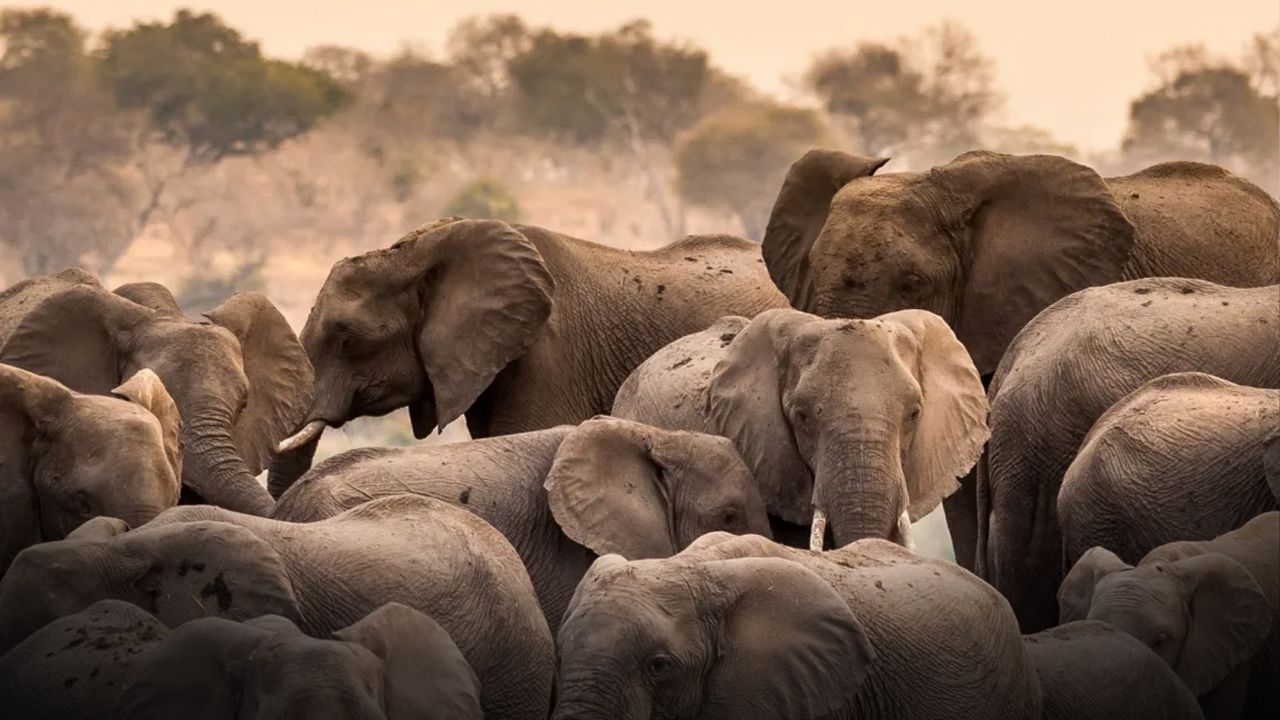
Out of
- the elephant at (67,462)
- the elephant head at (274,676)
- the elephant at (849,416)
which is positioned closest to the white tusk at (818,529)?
the elephant at (849,416)

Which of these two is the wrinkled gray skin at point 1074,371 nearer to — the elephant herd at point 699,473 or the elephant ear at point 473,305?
the elephant herd at point 699,473

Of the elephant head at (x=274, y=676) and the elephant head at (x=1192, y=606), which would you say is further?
the elephant head at (x=1192, y=606)

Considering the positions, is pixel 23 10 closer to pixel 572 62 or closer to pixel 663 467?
pixel 572 62

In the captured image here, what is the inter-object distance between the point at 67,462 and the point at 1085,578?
2080mm

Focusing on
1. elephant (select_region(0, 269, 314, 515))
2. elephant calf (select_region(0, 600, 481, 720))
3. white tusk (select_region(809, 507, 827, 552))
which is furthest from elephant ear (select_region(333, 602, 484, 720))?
elephant (select_region(0, 269, 314, 515))

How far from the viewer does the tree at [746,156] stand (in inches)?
765

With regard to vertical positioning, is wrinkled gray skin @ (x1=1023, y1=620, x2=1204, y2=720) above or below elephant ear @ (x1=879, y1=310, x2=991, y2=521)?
below

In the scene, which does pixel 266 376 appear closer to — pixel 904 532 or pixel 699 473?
pixel 699 473

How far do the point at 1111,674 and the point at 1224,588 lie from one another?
1.42 ft

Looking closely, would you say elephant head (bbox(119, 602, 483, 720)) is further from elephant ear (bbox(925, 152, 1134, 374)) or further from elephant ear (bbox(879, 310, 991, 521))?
elephant ear (bbox(925, 152, 1134, 374))

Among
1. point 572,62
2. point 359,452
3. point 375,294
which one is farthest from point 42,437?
point 572,62

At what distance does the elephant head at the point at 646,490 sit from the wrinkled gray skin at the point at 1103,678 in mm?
645

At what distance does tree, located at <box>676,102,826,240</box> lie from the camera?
19438 millimetres

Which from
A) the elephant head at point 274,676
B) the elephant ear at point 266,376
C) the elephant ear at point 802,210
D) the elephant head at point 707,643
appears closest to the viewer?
the elephant head at point 274,676
